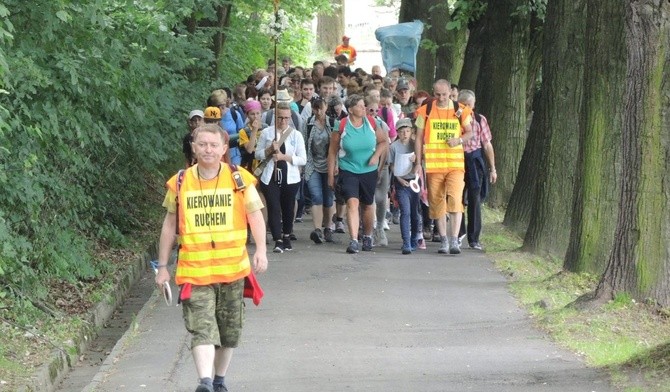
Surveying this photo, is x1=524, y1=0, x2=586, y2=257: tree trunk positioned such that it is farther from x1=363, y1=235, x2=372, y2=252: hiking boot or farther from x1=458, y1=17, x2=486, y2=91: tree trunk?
x1=458, y1=17, x2=486, y2=91: tree trunk

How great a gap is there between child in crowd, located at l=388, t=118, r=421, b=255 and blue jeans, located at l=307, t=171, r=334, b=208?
1033 mm

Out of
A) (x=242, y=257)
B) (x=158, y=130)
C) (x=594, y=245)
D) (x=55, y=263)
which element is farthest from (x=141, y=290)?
(x=242, y=257)

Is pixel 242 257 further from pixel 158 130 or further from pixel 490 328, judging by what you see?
pixel 158 130

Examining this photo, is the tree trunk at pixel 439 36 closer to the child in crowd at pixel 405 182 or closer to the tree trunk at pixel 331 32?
the child in crowd at pixel 405 182

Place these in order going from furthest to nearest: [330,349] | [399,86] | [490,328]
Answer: [399,86] < [490,328] < [330,349]

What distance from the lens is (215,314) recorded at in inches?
331

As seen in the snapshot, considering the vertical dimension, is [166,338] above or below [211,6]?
below

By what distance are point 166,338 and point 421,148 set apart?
218 inches

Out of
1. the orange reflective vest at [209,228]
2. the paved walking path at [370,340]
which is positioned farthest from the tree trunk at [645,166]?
the orange reflective vest at [209,228]

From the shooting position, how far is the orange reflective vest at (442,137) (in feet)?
50.7

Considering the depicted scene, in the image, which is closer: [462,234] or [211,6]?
[462,234]

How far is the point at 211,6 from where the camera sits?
64.0ft

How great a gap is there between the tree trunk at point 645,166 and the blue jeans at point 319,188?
5.95m

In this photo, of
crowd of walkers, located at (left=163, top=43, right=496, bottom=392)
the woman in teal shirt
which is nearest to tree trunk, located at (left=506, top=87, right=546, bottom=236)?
crowd of walkers, located at (left=163, top=43, right=496, bottom=392)
